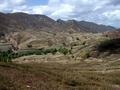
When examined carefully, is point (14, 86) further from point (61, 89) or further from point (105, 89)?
point (105, 89)

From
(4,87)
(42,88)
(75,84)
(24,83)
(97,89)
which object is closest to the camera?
(4,87)

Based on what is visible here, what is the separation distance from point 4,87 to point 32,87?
2173 mm

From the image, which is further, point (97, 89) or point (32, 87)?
point (97, 89)

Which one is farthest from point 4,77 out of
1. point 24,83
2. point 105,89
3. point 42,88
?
point 105,89

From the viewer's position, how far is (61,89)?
67.1 ft

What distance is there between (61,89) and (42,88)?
4.53 ft

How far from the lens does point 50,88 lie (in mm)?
20047

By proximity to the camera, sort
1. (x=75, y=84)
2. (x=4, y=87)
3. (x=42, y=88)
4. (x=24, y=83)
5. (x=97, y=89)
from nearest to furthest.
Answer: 1. (x=4, y=87)
2. (x=42, y=88)
3. (x=24, y=83)
4. (x=97, y=89)
5. (x=75, y=84)

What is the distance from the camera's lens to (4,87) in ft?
60.2

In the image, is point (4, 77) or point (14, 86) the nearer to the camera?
point (14, 86)

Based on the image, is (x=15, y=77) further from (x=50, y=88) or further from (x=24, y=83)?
(x=50, y=88)

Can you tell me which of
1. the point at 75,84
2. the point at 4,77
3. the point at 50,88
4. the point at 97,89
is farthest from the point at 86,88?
the point at 4,77

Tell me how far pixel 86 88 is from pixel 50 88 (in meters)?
4.35

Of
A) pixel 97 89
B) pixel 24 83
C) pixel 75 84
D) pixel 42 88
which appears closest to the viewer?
pixel 42 88
